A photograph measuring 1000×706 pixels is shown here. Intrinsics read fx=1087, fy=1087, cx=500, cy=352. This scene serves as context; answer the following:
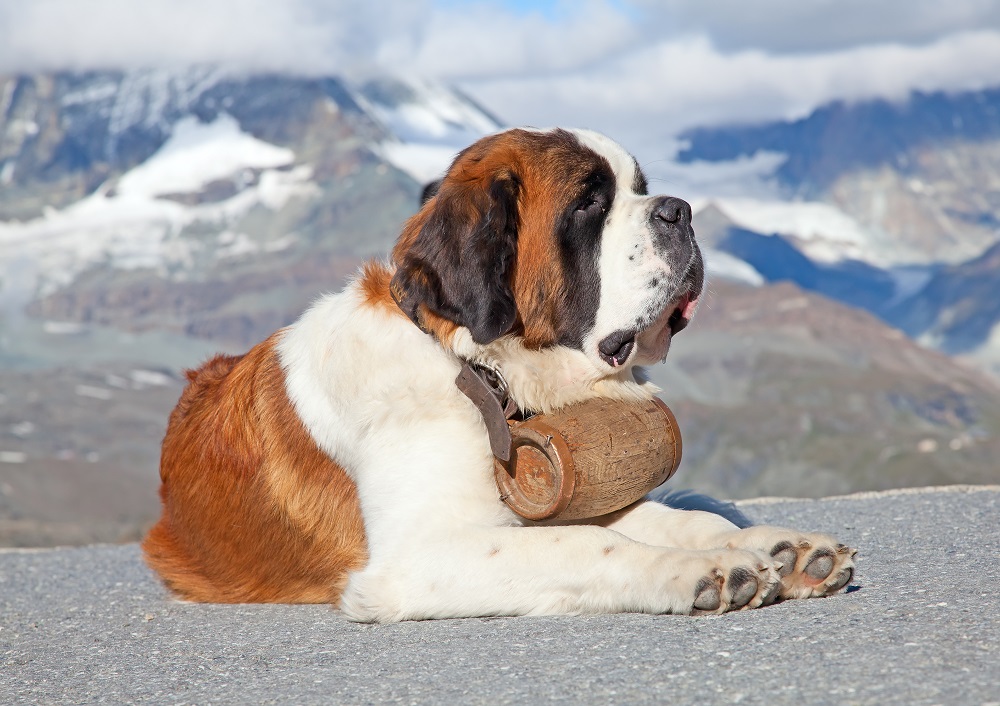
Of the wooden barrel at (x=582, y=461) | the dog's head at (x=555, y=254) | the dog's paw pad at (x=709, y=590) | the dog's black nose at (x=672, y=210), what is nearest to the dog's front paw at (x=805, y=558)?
the dog's paw pad at (x=709, y=590)

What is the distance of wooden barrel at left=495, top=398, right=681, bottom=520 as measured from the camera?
457 cm

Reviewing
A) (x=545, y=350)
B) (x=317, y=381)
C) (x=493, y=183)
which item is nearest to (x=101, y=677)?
(x=317, y=381)

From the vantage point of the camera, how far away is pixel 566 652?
12.6 ft

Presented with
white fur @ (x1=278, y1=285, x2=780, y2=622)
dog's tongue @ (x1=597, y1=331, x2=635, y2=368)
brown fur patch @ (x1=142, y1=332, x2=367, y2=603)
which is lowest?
brown fur patch @ (x1=142, y1=332, x2=367, y2=603)

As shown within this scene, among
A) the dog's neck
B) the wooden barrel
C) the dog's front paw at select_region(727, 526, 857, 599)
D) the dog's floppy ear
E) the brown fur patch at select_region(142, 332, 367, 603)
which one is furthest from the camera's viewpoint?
the brown fur patch at select_region(142, 332, 367, 603)

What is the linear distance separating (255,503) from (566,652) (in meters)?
1.99

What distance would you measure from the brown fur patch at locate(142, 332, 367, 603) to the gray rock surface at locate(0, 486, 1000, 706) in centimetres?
17

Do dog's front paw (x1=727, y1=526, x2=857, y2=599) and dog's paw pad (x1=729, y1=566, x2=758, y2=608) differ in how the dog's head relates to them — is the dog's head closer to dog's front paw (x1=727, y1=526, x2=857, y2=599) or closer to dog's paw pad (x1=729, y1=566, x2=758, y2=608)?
dog's front paw (x1=727, y1=526, x2=857, y2=599)

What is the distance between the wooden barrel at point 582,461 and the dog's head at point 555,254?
1.25 feet

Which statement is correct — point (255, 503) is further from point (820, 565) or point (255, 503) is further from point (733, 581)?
point (820, 565)

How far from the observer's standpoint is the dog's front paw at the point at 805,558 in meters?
4.32

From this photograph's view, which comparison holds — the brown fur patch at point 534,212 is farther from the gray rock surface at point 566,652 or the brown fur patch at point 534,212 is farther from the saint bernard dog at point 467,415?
the gray rock surface at point 566,652

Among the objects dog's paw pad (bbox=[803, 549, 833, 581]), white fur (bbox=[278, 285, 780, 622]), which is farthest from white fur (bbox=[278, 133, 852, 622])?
dog's paw pad (bbox=[803, 549, 833, 581])

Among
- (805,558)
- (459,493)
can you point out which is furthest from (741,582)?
(459,493)
